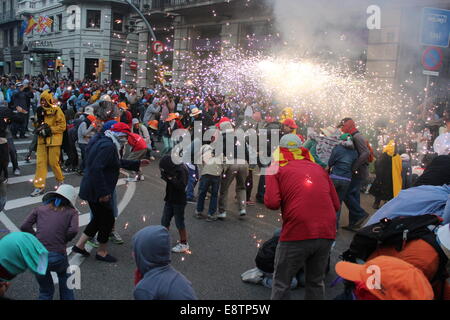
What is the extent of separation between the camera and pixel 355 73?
1311 cm

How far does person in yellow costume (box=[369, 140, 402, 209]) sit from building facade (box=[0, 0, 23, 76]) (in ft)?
157

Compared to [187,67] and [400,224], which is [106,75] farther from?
[400,224]

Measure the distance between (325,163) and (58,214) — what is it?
434cm

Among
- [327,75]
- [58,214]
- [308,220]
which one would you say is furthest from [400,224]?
[327,75]

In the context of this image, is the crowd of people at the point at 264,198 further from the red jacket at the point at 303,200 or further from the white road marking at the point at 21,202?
the white road marking at the point at 21,202

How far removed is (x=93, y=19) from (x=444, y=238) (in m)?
36.9

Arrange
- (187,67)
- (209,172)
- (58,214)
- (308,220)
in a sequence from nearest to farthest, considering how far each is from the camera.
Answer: (308,220), (58,214), (209,172), (187,67)

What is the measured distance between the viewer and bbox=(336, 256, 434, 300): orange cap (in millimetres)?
1932

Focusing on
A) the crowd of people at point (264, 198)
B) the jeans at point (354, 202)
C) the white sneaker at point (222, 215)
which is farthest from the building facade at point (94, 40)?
the jeans at point (354, 202)

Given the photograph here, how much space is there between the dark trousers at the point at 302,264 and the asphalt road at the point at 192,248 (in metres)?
0.65

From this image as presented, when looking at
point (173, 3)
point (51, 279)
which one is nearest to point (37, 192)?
point (51, 279)

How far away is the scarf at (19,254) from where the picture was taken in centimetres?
254

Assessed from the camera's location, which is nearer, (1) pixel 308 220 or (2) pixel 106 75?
(1) pixel 308 220
